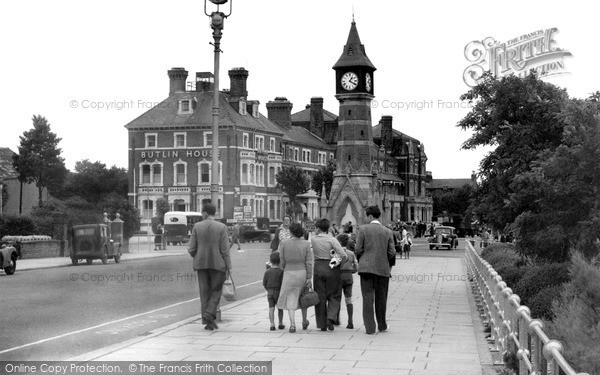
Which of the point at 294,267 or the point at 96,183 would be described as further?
the point at 96,183

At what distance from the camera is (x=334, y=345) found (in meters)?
13.0

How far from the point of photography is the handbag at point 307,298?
14.6 m

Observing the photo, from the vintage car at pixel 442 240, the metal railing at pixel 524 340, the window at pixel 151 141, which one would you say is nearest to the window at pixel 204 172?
the window at pixel 151 141

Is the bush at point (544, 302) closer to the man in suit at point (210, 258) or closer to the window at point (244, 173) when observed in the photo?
the man in suit at point (210, 258)

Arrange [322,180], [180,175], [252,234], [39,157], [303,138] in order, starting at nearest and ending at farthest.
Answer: [252,234] → [180,175] → [39,157] → [322,180] → [303,138]

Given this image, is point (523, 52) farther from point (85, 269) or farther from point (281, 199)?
point (281, 199)

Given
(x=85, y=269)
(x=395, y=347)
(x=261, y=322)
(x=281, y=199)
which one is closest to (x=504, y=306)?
(x=395, y=347)

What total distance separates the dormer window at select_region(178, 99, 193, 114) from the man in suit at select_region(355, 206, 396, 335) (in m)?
80.4

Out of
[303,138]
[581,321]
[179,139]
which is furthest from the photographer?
[303,138]

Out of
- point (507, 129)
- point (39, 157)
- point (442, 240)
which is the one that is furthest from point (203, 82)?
point (507, 129)

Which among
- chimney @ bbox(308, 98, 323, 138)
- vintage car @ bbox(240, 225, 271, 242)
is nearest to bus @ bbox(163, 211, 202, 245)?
vintage car @ bbox(240, 225, 271, 242)

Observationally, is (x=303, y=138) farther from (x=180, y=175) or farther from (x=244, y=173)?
(x=180, y=175)

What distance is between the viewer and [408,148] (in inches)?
5728

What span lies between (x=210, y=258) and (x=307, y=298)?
173 cm
